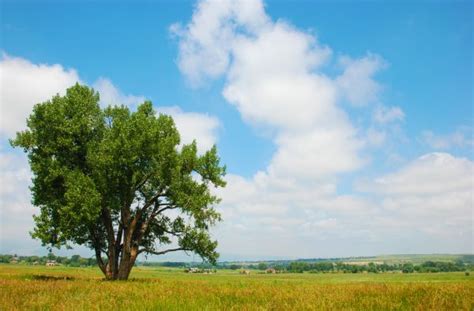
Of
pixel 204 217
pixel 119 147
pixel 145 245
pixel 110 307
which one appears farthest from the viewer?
pixel 145 245

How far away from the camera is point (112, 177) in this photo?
31156 mm

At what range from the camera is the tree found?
30.3 metres

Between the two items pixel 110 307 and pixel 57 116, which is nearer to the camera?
pixel 110 307

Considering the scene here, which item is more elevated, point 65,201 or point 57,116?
point 57,116

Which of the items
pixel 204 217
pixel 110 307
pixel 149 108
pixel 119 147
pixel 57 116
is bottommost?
pixel 110 307

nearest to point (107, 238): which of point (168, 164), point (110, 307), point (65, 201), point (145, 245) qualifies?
point (145, 245)

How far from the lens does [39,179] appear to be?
3136 cm

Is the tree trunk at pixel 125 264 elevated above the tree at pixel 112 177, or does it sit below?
below

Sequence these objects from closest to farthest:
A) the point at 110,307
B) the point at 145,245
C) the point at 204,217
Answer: the point at 110,307 → the point at 204,217 → the point at 145,245

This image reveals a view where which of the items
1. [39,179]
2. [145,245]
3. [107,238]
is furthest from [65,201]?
[145,245]

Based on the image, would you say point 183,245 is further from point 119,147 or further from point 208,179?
point 119,147

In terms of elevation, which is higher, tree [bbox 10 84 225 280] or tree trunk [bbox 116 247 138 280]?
tree [bbox 10 84 225 280]

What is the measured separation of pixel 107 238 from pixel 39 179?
25.2 ft

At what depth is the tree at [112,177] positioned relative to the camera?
3030 centimetres
